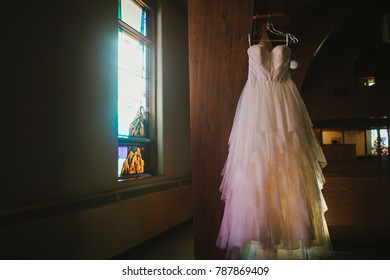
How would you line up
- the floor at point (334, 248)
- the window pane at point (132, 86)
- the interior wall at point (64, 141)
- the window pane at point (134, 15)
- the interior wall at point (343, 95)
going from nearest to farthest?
→ the interior wall at point (64, 141), the floor at point (334, 248), the window pane at point (132, 86), the window pane at point (134, 15), the interior wall at point (343, 95)

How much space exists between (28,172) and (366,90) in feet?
29.0

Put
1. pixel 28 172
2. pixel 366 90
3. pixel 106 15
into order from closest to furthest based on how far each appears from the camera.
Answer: pixel 28 172
pixel 106 15
pixel 366 90

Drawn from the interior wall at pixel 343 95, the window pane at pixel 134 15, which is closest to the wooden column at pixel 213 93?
the window pane at pixel 134 15

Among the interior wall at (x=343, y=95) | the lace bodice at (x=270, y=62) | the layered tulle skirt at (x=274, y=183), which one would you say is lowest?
the layered tulle skirt at (x=274, y=183)

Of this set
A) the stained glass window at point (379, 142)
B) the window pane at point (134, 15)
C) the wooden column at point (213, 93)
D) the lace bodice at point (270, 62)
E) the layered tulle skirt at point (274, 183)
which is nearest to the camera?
the layered tulle skirt at point (274, 183)

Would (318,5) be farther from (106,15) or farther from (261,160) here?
(261,160)

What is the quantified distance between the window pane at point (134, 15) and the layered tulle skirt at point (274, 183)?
220 cm

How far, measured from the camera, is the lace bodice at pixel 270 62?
1.88 m

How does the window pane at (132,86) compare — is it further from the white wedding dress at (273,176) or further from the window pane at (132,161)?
the white wedding dress at (273,176)

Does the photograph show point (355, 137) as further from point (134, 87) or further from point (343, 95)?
point (134, 87)

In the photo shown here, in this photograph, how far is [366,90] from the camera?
8469 mm

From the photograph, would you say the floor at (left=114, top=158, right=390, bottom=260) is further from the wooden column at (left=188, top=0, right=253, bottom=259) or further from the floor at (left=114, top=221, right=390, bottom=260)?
the wooden column at (left=188, top=0, right=253, bottom=259)

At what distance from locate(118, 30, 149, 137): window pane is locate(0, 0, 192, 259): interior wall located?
27 cm
